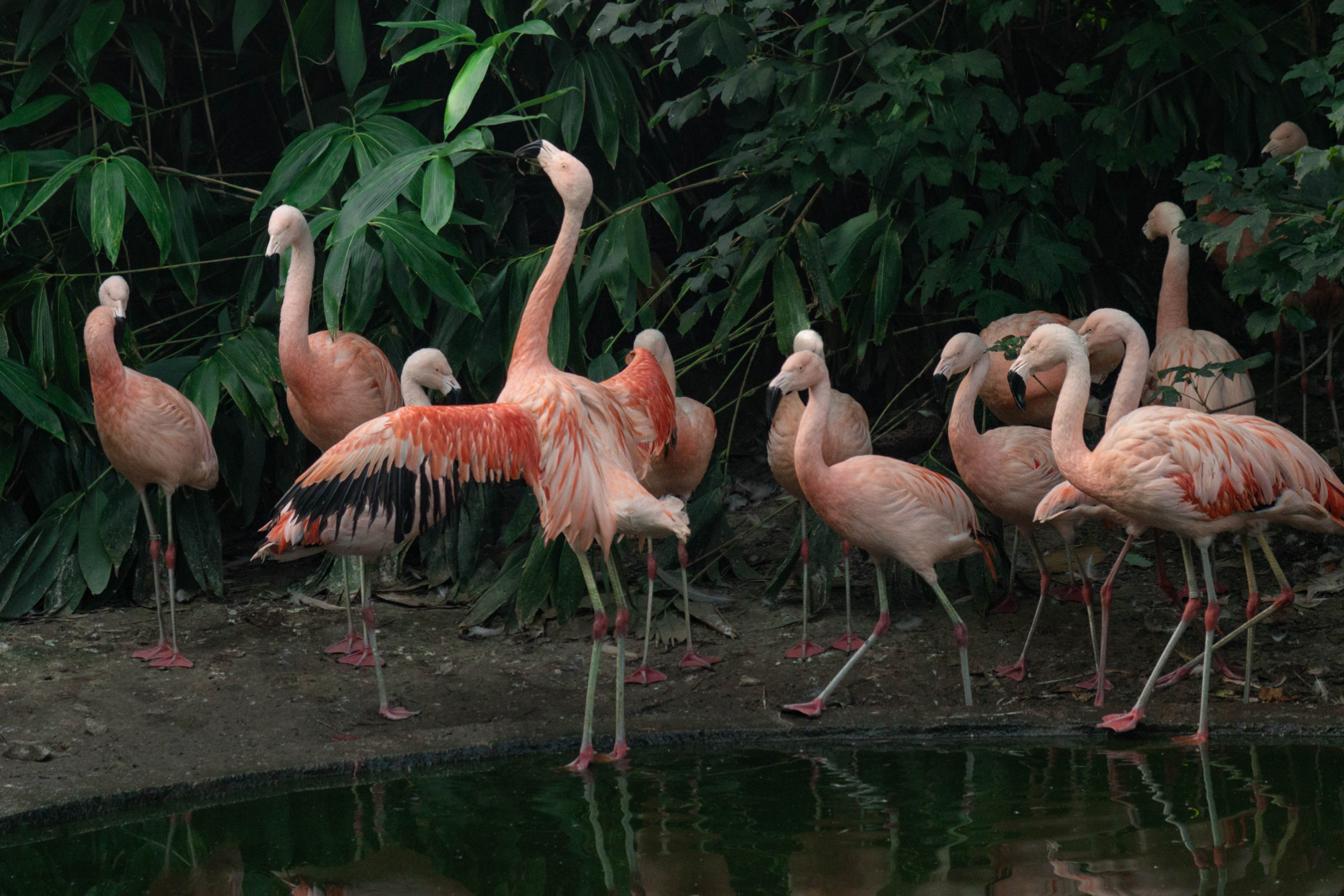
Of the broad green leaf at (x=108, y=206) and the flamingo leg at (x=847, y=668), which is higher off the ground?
the broad green leaf at (x=108, y=206)

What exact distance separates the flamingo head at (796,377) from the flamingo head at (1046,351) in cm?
72

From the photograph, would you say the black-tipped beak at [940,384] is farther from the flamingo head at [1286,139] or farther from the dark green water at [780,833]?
the flamingo head at [1286,139]

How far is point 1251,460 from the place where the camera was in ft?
12.9

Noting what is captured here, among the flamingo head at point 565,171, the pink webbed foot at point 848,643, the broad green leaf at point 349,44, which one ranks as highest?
the broad green leaf at point 349,44

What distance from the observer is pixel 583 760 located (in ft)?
12.4

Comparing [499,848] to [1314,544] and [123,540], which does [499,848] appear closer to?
[123,540]

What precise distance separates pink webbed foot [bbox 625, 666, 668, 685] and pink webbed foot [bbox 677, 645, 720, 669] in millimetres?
147

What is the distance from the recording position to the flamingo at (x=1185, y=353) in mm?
4820

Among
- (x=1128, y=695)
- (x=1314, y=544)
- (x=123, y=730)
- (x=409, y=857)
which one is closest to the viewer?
(x=409, y=857)

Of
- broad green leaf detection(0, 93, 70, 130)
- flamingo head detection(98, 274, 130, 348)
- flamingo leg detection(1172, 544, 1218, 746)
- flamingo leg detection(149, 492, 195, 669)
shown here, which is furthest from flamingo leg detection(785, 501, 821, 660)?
broad green leaf detection(0, 93, 70, 130)

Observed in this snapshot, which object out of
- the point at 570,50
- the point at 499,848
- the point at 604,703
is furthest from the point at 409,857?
the point at 570,50

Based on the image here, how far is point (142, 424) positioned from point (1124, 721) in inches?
147

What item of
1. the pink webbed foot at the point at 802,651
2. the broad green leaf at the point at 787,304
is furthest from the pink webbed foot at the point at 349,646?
the broad green leaf at the point at 787,304

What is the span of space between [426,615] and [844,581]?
1.87 m
